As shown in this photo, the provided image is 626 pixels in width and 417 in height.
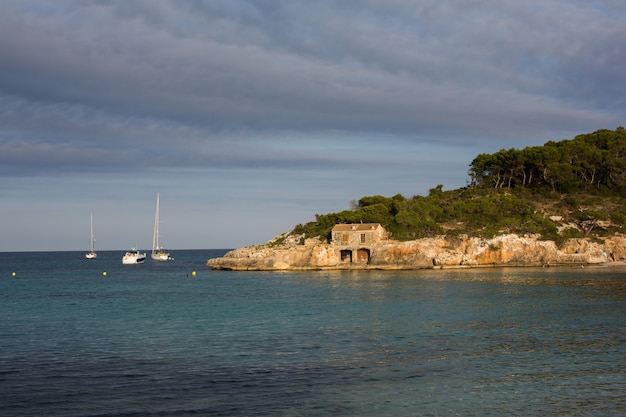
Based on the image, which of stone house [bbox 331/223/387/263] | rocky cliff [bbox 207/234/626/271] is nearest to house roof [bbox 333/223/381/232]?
stone house [bbox 331/223/387/263]

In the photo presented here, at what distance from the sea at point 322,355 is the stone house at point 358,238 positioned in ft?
120

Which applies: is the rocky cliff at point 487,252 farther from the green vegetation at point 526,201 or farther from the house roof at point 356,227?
the house roof at point 356,227

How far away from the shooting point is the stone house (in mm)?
88250

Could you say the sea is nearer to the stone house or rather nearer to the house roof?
the stone house

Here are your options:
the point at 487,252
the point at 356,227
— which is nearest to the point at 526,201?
the point at 487,252

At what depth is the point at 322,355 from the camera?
2556 centimetres

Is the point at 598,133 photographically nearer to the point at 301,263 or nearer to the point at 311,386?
the point at 301,263

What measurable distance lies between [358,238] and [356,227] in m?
1.62

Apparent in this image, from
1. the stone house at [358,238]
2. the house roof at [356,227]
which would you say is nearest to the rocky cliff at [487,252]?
the stone house at [358,238]

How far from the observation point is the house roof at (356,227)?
88562mm

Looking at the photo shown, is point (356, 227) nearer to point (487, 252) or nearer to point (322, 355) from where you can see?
point (487, 252)

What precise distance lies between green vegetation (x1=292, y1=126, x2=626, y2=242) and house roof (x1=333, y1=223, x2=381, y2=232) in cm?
361

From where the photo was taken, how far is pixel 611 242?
291 ft

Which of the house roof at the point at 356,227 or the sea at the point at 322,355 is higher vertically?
the house roof at the point at 356,227
